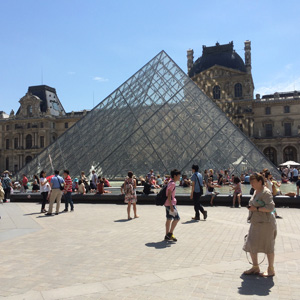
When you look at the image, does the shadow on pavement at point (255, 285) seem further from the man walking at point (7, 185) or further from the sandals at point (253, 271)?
the man walking at point (7, 185)

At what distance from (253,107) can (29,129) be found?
128ft

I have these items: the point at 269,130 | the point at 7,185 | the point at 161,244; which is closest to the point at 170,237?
the point at 161,244

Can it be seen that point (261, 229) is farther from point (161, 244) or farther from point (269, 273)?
point (161, 244)

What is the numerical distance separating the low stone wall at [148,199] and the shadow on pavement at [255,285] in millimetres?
6453

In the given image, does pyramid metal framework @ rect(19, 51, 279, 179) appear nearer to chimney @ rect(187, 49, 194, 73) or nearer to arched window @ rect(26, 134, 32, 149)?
chimney @ rect(187, 49, 194, 73)

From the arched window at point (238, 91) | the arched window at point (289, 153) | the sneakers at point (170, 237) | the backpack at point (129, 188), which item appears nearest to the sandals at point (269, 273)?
the sneakers at point (170, 237)

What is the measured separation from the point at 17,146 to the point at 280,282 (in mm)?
64338

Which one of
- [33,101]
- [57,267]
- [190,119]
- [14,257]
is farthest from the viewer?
[33,101]

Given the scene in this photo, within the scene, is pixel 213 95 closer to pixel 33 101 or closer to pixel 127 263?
pixel 33 101

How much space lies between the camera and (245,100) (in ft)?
161

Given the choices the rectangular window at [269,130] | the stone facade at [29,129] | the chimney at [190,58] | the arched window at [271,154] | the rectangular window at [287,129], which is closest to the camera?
the rectangular window at [287,129]

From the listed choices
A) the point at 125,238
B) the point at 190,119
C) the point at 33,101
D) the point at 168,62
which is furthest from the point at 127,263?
the point at 33,101

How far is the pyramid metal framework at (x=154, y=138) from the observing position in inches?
620

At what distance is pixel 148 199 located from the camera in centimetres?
1126
